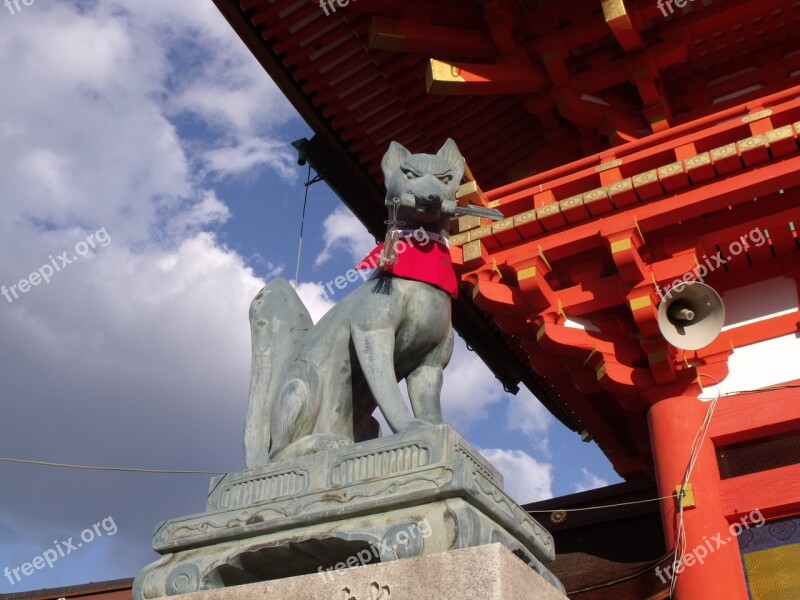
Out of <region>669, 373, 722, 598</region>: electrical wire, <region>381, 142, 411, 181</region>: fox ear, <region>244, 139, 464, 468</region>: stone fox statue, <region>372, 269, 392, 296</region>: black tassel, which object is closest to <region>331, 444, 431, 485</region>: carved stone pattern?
<region>244, 139, 464, 468</region>: stone fox statue

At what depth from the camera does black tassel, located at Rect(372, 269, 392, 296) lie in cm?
331

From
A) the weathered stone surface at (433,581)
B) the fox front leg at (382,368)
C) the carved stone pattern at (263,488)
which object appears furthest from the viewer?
the fox front leg at (382,368)

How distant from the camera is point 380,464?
277 cm

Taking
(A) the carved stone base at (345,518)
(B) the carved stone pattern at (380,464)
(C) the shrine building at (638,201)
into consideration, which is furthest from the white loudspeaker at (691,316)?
(B) the carved stone pattern at (380,464)

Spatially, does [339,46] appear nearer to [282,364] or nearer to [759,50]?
[759,50]

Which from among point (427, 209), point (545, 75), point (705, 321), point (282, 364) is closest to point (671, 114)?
point (545, 75)

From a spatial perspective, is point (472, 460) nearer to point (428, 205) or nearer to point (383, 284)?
point (383, 284)

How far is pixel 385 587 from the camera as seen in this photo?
2.50 meters

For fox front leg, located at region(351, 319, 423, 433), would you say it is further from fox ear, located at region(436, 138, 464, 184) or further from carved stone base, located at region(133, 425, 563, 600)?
fox ear, located at region(436, 138, 464, 184)

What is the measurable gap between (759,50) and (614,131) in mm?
1328

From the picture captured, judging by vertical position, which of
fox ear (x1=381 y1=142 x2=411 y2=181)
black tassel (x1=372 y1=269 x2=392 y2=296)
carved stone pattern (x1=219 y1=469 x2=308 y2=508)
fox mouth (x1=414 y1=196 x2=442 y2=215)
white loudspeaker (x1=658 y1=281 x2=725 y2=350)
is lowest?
carved stone pattern (x1=219 y1=469 x2=308 y2=508)

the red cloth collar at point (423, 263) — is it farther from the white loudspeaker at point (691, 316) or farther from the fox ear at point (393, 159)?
the white loudspeaker at point (691, 316)

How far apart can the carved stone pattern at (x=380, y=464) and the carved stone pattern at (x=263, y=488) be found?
5.8 inches

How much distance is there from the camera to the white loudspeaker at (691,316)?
17.9 feet
